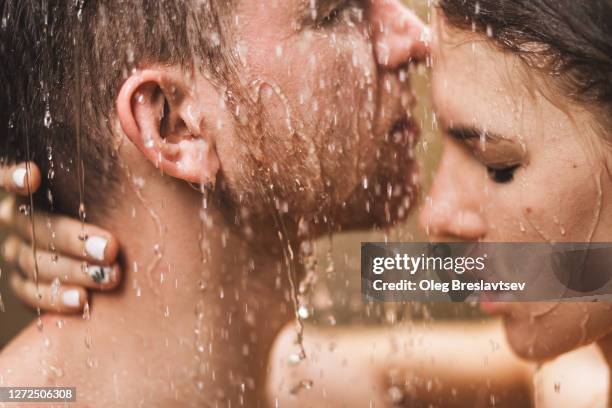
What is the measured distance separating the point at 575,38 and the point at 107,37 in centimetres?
63

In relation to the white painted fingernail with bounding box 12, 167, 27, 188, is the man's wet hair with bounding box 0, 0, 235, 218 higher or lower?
higher

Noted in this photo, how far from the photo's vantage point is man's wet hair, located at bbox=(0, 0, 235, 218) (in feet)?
3.61

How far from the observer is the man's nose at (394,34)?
1.14 m

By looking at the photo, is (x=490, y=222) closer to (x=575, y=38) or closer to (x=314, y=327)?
(x=575, y=38)

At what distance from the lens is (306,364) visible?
1.52 metres

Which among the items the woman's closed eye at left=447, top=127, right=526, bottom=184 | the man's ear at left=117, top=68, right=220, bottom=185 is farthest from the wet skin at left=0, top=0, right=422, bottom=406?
the woman's closed eye at left=447, top=127, right=526, bottom=184

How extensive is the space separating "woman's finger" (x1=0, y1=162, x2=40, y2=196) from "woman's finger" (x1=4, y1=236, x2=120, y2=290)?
3.9 inches

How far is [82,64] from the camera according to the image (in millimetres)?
1127

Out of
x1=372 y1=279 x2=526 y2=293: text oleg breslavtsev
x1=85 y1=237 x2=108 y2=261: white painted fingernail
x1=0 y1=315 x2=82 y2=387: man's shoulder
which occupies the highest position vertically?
x1=85 y1=237 x2=108 y2=261: white painted fingernail

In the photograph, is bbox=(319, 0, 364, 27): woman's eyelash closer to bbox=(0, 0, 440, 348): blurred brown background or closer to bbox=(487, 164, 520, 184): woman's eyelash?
A: bbox=(0, 0, 440, 348): blurred brown background

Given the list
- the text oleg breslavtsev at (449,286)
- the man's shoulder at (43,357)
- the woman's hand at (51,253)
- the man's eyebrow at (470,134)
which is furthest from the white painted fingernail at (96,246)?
the man's eyebrow at (470,134)

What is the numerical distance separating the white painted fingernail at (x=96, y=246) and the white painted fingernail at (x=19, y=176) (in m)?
0.14

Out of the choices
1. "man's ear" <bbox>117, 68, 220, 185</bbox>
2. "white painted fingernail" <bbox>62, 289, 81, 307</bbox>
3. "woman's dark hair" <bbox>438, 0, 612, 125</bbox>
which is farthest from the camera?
"white painted fingernail" <bbox>62, 289, 81, 307</bbox>

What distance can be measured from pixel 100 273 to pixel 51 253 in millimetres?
100
